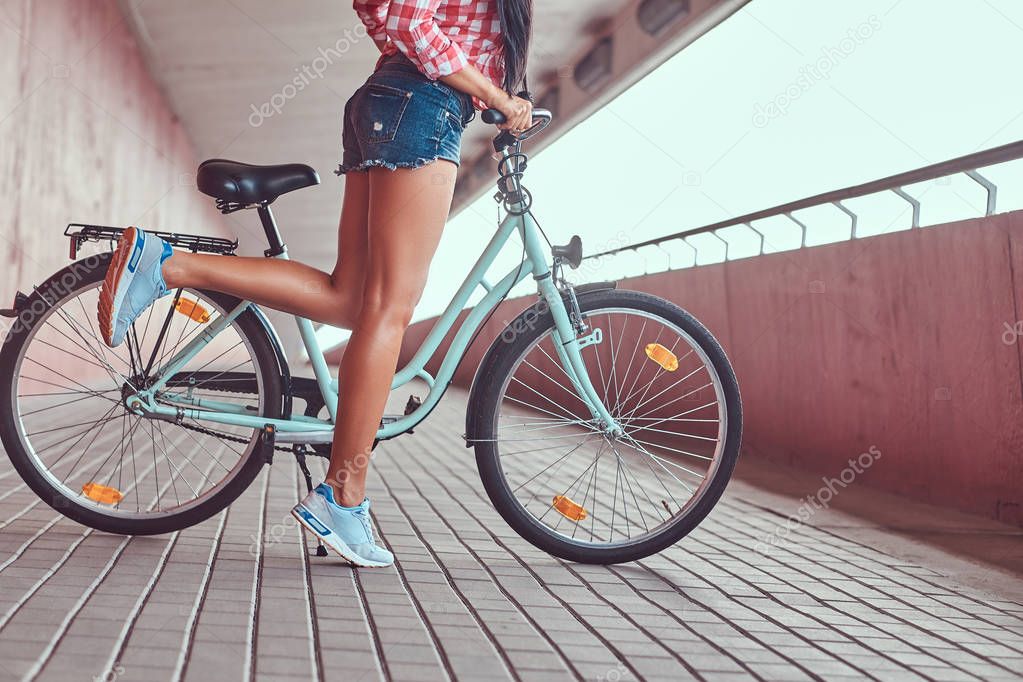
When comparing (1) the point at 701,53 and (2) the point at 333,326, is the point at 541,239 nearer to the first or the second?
(2) the point at 333,326

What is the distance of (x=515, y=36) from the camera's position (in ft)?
8.02

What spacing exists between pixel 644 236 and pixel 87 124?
192 inches

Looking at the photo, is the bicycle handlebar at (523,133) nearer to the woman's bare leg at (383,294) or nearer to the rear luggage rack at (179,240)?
the woman's bare leg at (383,294)

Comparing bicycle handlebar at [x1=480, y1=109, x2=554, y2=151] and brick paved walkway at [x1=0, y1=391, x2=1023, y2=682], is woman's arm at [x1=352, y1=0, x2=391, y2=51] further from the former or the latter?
brick paved walkway at [x1=0, y1=391, x2=1023, y2=682]

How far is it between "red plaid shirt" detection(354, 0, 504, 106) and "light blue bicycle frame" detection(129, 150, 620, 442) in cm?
27

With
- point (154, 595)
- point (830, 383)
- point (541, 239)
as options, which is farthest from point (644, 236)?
point (154, 595)

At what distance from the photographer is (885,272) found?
175 inches

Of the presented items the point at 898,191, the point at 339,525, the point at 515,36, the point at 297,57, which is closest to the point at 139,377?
the point at 339,525

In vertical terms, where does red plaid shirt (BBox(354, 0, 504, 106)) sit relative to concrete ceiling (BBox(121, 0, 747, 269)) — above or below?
below

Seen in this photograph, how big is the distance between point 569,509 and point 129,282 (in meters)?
1.24

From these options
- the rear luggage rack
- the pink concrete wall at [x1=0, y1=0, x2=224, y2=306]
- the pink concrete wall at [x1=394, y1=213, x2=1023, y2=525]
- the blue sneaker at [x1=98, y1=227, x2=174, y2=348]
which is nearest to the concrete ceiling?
the pink concrete wall at [x1=0, y1=0, x2=224, y2=306]

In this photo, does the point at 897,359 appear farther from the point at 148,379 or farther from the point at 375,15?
the point at 148,379

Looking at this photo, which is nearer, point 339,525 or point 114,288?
point 114,288

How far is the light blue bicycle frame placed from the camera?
252 centimetres
